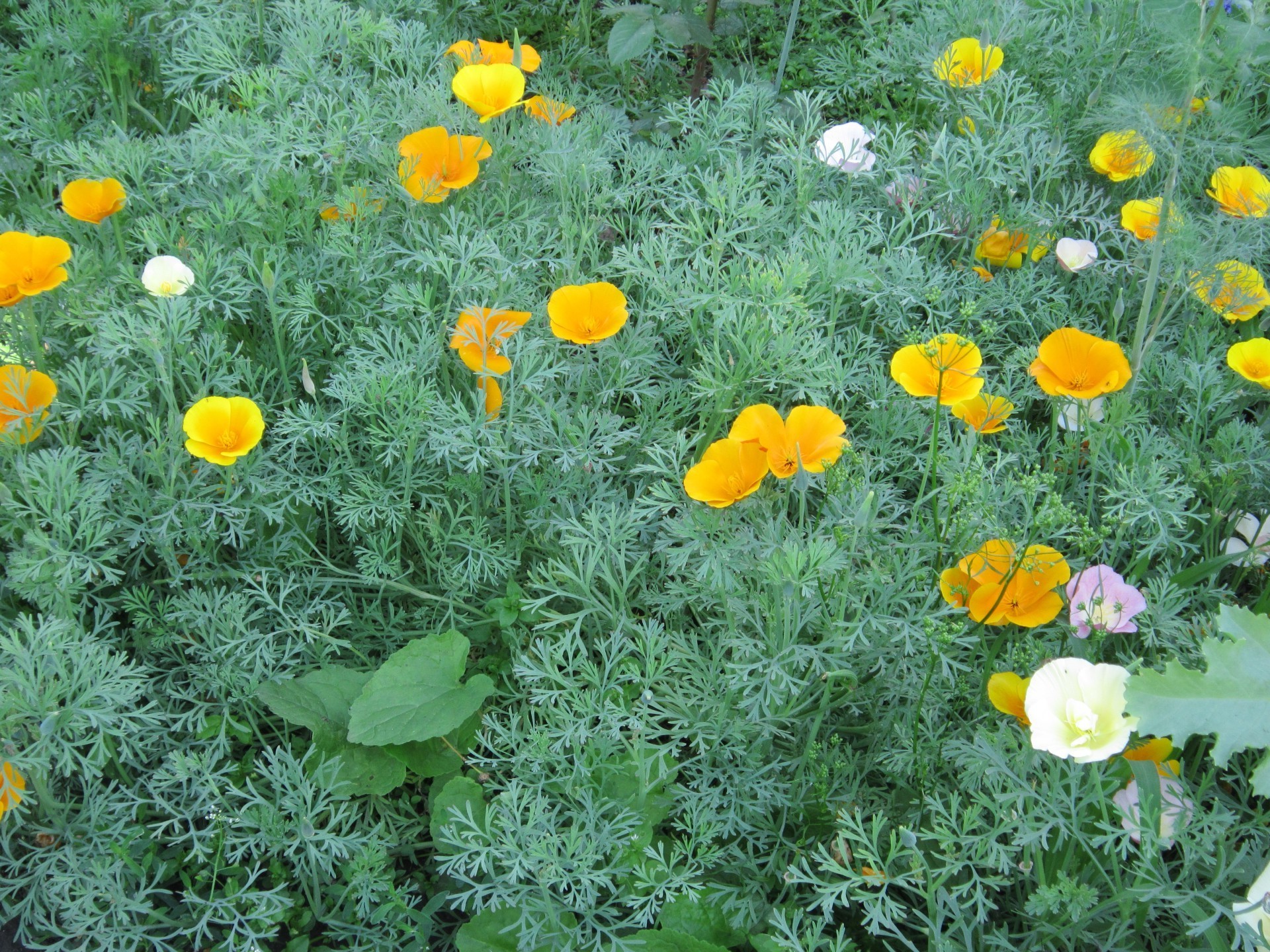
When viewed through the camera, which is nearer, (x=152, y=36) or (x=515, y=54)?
(x=515, y=54)

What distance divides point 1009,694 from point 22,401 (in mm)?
1665

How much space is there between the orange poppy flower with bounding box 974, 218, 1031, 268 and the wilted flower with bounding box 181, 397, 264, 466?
1.59 meters

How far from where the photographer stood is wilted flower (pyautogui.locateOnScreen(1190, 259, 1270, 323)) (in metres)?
1.93

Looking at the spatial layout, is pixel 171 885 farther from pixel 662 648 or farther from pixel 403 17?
pixel 403 17

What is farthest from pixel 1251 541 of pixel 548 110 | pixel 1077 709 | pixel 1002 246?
pixel 548 110

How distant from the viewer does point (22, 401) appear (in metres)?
1.70

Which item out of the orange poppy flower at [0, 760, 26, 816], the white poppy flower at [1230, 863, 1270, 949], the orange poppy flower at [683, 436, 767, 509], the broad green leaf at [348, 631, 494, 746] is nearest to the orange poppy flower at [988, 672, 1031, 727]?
the white poppy flower at [1230, 863, 1270, 949]

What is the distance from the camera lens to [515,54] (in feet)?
7.81

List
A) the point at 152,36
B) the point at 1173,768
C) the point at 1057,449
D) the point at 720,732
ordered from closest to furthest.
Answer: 1. the point at 1173,768
2. the point at 720,732
3. the point at 1057,449
4. the point at 152,36

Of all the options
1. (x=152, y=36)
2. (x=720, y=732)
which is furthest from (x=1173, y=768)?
(x=152, y=36)

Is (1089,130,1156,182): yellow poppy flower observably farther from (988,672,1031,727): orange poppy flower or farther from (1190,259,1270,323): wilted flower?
(988,672,1031,727): orange poppy flower

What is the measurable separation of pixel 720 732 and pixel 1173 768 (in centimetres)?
64

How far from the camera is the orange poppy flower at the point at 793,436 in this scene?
1.54 m

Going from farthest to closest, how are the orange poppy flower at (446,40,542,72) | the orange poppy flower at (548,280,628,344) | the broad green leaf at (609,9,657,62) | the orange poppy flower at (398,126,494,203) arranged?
1. the broad green leaf at (609,9,657,62)
2. the orange poppy flower at (446,40,542,72)
3. the orange poppy flower at (398,126,494,203)
4. the orange poppy flower at (548,280,628,344)
